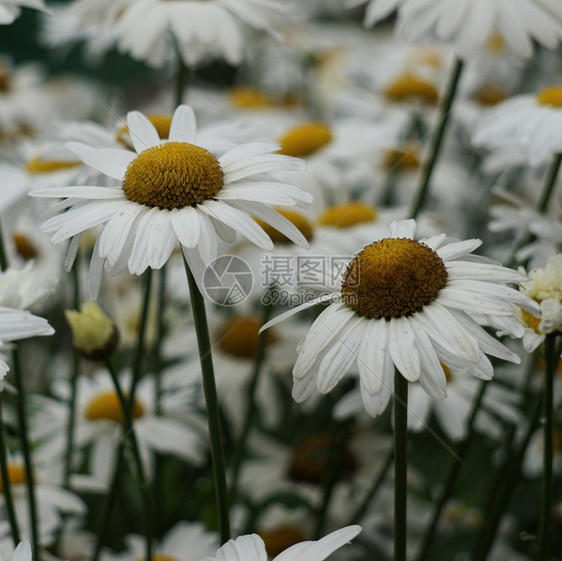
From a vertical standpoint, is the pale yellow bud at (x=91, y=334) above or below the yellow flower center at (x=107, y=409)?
above

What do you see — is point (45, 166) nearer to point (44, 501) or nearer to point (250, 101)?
point (44, 501)

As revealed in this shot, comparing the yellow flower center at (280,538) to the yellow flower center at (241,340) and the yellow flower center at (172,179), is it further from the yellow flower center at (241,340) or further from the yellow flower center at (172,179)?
the yellow flower center at (172,179)

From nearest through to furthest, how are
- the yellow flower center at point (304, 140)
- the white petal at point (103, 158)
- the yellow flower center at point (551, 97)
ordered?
1. the white petal at point (103, 158)
2. the yellow flower center at point (551, 97)
3. the yellow flower center at point (304, 140)

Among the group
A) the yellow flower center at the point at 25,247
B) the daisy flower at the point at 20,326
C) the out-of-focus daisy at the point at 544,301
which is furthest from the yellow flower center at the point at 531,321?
the yellow flower center at the point at 25,247

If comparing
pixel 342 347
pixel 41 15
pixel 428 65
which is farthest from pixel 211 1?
pixel 41 15

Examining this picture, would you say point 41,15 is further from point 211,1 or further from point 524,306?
point 524,306

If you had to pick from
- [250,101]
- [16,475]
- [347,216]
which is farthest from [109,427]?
[250,101]

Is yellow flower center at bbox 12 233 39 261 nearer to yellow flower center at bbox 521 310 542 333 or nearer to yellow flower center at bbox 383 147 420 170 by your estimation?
yellow flower center at bbox 383 147 420 170
